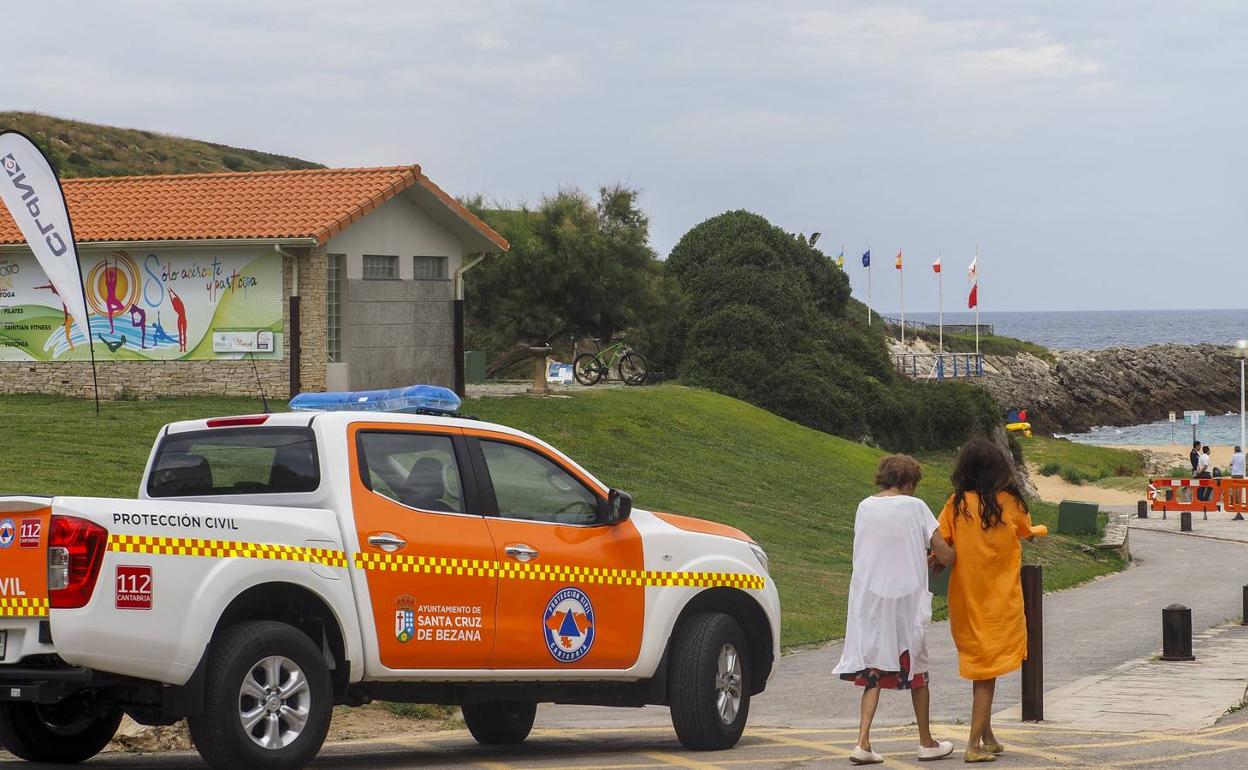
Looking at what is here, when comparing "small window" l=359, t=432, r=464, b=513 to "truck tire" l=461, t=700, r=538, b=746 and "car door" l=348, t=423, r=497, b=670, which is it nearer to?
"car door" l=348, t=423, r=497, b=670

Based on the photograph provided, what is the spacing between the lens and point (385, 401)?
31.7 ft

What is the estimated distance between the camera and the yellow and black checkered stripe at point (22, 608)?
24.3 feet

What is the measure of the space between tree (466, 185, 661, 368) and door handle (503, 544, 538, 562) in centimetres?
2786

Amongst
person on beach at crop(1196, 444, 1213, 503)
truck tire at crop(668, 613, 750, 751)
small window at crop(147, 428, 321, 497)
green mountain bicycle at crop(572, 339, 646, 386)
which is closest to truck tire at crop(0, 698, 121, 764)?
small window at crop(147, 428, 321, 497)

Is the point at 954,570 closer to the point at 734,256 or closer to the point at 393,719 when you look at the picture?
the point at 393,719

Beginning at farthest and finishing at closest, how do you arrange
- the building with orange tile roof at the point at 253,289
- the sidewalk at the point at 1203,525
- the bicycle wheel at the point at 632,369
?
the bicycle wheel at the point at 632,369
the sidewalk at the point at 1203,525
the building with orange tile roof at the point at 253,289

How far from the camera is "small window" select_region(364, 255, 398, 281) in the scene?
3256cm

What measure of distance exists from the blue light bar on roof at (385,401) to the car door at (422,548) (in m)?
0.56

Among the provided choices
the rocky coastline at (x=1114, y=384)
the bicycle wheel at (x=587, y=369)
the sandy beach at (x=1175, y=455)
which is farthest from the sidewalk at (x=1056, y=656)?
the rocky coastline at (x=1114, y=384)

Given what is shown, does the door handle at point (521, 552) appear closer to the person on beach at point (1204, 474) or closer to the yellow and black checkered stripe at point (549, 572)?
the yellow and black checkered stripe at point (549, 572)

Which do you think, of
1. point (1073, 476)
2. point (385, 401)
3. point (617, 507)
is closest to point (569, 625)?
point (617, 507)

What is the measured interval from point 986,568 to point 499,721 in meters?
3.36

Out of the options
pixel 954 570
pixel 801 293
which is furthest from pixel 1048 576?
pixel 801 293

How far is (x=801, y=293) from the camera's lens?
178 ft
